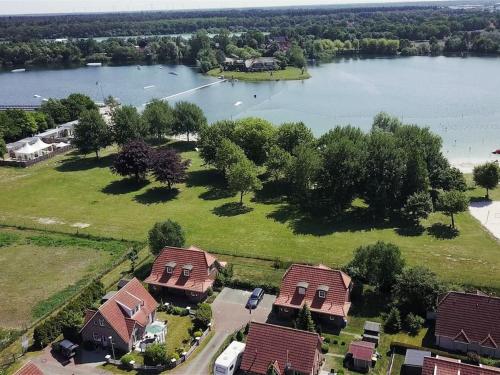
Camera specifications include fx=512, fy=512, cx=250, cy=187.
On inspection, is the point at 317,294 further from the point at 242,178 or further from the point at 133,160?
the point at 133,160

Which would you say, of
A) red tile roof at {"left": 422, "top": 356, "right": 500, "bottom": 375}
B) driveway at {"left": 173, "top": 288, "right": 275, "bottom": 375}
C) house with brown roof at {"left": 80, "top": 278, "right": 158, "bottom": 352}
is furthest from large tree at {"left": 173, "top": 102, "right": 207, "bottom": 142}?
red tile roof at {"left": 422, "top": 356, "right": 500, "bottom": 375}

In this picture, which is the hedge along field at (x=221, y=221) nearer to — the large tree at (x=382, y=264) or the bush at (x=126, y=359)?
the large tree at (x=382, y=264)

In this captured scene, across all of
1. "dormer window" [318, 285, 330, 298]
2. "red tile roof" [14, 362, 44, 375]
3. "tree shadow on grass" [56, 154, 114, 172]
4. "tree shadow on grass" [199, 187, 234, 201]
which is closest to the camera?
"red tile roof" [14, 362, 44, 375]

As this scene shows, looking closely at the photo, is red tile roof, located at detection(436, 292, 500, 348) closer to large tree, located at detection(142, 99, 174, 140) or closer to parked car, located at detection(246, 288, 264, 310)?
parked car, located at detection(246, 288, 264, 310)

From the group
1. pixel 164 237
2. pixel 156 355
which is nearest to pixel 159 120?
pixel 164 237

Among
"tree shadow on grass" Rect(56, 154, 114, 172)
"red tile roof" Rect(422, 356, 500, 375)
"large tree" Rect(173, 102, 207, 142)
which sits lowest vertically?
"tree shadow on grass" Rect(56, 154, 114, 172)

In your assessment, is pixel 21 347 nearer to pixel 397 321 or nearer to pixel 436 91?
pixel 397 321

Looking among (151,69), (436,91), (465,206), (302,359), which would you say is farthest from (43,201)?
(151,69)
